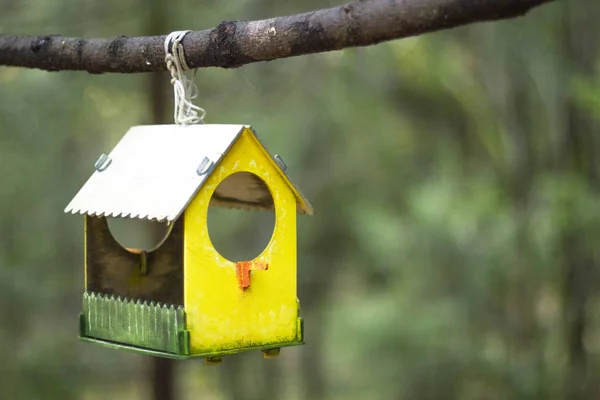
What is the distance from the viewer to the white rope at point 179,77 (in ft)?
6.55

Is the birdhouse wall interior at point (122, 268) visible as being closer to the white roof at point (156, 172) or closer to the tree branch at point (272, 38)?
the white roof at point (156, 172)

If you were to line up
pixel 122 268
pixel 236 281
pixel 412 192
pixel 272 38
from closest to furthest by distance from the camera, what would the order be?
pixel 272 38 → pixel 236 281 → pixel 122 268 → pixel 412 192

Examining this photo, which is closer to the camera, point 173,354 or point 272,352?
point 173,354

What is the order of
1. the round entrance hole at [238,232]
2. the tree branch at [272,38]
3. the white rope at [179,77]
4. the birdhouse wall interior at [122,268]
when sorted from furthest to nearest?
the round entrance hole at [238,232] < the birdhouse wall interior at [122,268] < the white rope at [179,77] < the tree branch at [272,38]

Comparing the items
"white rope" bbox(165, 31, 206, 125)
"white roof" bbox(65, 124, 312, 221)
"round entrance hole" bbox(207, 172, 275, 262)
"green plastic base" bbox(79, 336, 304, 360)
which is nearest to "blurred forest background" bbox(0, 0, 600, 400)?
"round entrance hole" bbox(207, 172, 275, 262)

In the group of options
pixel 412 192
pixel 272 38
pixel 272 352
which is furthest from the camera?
pixel 412 192

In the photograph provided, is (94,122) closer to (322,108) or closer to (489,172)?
(322,108)

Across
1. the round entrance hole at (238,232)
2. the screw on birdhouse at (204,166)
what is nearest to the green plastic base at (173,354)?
the screw on birdhouse at (204,166)

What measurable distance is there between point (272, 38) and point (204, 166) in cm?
43

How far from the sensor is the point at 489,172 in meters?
7.94

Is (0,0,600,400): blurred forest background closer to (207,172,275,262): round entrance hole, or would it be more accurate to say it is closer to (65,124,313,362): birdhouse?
(207,172,275,262): round entrance hole

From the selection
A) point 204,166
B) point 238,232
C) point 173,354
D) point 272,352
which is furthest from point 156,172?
point 238,232

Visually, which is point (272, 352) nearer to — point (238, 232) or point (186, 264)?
point (186, 264)

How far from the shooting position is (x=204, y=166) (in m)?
2.04
